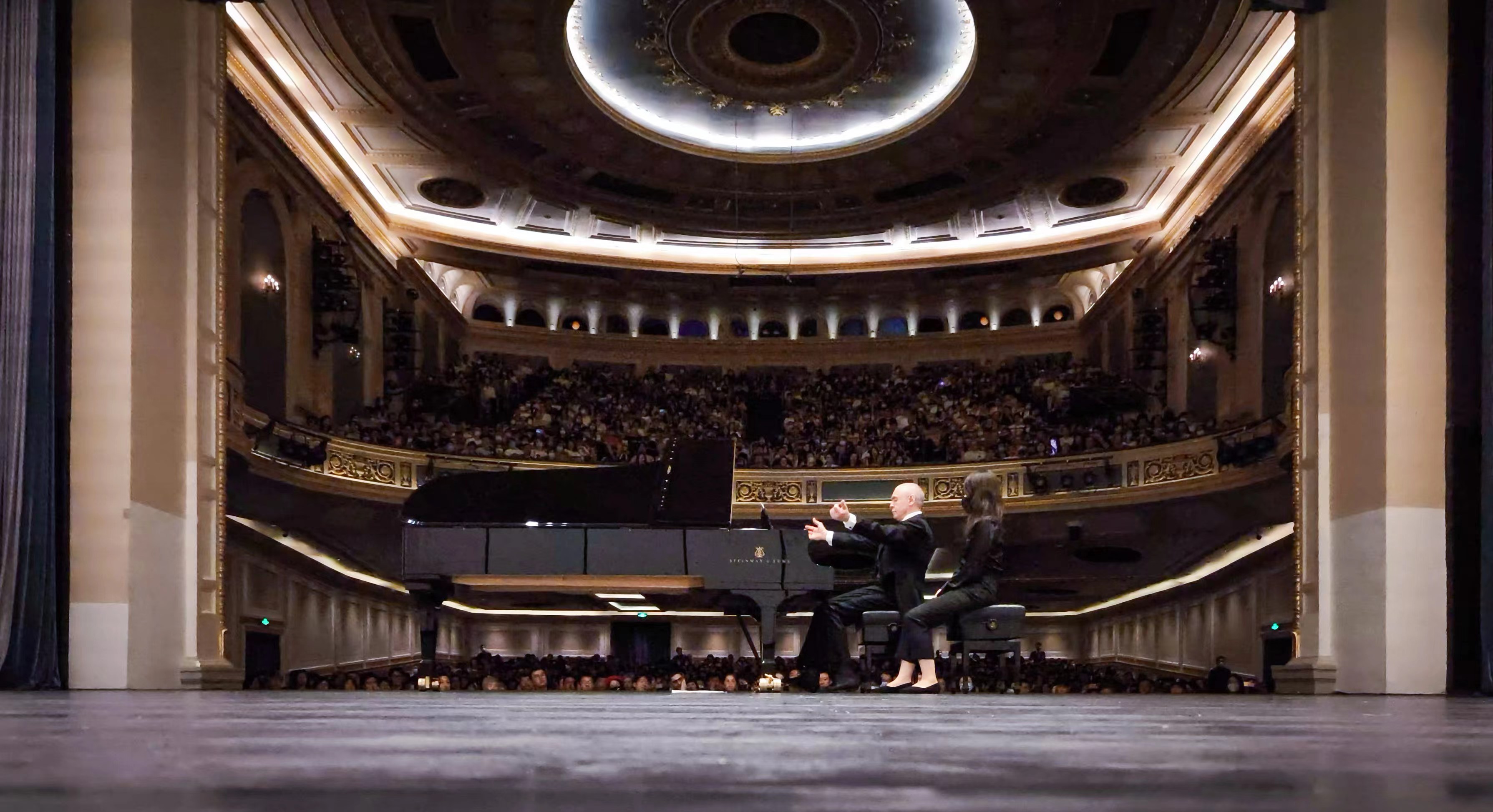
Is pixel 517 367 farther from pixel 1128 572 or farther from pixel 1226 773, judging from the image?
pixel 1226 773

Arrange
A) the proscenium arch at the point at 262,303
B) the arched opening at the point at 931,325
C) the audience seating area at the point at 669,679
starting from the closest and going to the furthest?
the audience seating area at the point at 669,679 < the proscenium arch at the point at 262,303 < the arched opening at the point at 931,325

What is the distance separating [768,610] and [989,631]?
186cm

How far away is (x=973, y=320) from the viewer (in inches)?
1072

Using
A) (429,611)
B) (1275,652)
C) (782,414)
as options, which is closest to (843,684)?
(429,611)

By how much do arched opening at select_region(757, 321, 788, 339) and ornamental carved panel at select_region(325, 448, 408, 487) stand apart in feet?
36.5

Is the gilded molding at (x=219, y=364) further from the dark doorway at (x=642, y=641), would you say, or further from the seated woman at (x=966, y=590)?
the dark doorway at (x=642, y=641)

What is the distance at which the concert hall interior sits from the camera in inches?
98.0

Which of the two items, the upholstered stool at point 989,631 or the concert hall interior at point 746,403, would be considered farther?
the upholstered stool at point 989,631

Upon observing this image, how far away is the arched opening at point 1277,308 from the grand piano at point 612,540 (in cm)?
946

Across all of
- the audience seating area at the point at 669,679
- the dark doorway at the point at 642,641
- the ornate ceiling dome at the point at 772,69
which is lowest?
the dark doorway at the point at 642,641

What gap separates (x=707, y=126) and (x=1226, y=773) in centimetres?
1824

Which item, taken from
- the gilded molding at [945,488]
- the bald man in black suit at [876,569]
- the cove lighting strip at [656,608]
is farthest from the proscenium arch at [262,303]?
the bald man in black suit at [876,569]

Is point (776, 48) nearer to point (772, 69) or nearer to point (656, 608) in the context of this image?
point (772, 69)

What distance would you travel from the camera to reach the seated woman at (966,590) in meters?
6.88
